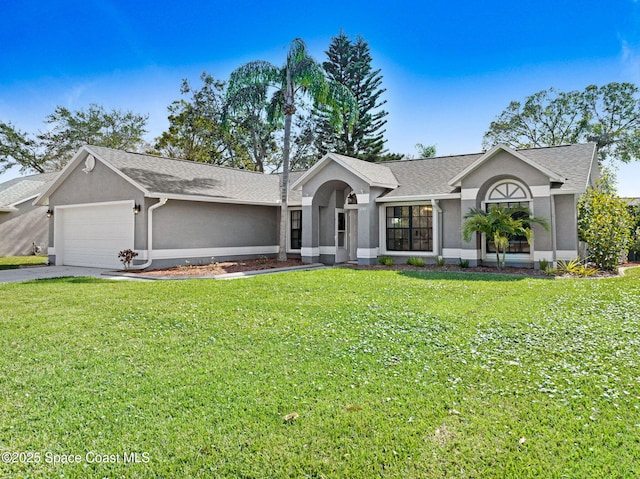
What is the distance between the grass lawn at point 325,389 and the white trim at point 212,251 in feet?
22.8

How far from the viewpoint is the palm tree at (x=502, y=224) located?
12734 mm

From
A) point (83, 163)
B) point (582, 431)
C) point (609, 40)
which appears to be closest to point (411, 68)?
point (609, 40)

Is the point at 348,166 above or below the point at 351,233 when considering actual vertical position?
above

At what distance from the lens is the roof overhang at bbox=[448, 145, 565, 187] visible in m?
12.7

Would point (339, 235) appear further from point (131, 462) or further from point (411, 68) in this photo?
point (131, 462)

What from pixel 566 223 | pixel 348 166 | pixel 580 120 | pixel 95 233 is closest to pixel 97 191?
pixel 95 233

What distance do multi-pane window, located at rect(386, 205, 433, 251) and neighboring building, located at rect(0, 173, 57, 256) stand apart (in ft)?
60.4

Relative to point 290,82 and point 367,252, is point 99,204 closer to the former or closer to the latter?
point 290,82

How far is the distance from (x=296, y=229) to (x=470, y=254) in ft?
25.4

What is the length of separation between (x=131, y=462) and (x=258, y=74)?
15.7 meters

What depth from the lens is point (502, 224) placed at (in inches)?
504

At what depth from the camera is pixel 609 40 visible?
18.4 metres

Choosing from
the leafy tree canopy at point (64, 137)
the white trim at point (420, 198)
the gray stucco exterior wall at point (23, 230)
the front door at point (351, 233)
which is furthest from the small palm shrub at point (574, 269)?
the leafy tree canopy at point (64, 137)

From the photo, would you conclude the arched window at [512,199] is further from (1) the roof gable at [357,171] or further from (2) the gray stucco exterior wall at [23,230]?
(2) the gray stucco exterior wall at [23,230]
